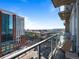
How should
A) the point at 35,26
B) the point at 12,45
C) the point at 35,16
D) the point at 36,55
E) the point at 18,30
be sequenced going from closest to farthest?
the point at 36,55, the point at 12,45, the point at 18,30, the point at 35,16, the point at 35,26

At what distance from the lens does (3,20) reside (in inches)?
292

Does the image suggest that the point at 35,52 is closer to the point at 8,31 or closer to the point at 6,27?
the point at 6,27

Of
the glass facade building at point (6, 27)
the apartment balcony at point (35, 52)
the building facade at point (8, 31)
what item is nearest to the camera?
the apartment balcony at point (35, 52)

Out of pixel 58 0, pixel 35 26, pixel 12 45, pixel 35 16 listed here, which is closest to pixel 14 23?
pixel 12 45

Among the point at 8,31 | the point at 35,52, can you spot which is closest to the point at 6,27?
the point at 8,31

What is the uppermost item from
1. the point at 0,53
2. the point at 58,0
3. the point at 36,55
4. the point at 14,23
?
the point at 58,0

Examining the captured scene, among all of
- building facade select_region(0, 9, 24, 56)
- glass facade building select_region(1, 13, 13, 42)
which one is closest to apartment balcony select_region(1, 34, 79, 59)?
building facade select_region(0, 9, 24, 56)

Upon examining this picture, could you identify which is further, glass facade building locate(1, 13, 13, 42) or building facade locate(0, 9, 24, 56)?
glass facade building locate(1, 13, 13, 42)

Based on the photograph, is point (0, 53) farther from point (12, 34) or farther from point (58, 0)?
point (58, 0)

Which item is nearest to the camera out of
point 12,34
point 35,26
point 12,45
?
point 12,45

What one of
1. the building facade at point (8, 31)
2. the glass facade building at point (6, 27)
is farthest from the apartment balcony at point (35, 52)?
the glass facade building at point (6, 27)

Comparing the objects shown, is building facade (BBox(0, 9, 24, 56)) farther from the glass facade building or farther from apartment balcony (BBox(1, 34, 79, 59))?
apartment balcony (BBox(1, 34, 79, 59))

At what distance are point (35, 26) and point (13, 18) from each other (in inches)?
677

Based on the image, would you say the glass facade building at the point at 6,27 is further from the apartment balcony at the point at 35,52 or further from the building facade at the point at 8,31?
the apartment balcony at the point at 35,52
